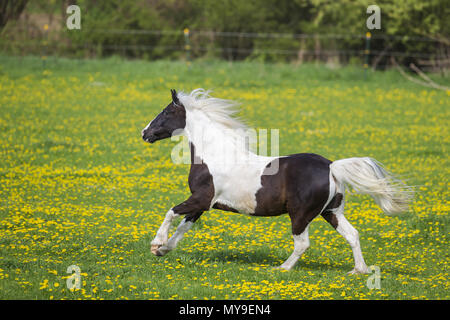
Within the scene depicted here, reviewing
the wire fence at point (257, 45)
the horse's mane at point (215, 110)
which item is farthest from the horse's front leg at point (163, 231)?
the wire fence at point (257, 45)

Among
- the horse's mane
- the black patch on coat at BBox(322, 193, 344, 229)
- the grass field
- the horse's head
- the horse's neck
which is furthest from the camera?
the horse's head

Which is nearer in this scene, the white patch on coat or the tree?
the white patch on coat

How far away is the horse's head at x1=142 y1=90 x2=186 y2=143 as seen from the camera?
870 cm

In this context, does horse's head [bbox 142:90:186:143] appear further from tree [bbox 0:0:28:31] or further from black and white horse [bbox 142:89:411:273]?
tree [bbox 0:0:28:31]

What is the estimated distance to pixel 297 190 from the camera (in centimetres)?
792

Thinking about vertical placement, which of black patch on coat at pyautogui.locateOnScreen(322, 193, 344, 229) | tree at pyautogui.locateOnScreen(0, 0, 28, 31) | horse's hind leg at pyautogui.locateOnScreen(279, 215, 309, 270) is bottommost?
horse's hind leg at pyautogui.locateOnScreen(279, 215, 309, 270)

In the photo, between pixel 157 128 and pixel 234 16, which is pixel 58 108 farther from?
pixel 234 16

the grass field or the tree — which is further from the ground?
the tree

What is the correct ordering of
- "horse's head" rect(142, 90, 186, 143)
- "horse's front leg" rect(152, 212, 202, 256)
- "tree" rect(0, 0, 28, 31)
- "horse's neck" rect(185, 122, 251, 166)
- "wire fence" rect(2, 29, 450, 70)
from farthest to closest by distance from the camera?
"tree" rect(0, 0, 28, 31) → "wire fence" rect(2, 29, 450, 70) → "horse's head" rect(142, 90, 186, 143) → "horse's neck" rect(185, 122, 251, 166) → "horse's front leg" rect(152, 212, 202, 256)

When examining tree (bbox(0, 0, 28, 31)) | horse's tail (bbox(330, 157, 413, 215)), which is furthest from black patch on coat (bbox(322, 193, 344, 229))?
tree (bbox(0, 0, 28, 31))

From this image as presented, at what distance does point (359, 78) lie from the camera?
1155 inches

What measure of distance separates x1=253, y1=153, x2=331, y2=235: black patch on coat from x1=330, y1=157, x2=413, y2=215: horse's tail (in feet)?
0.62

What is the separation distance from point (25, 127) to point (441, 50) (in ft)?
73.1

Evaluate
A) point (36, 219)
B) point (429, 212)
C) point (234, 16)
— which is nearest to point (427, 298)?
point (429, 212)
